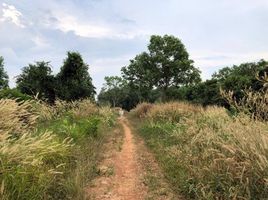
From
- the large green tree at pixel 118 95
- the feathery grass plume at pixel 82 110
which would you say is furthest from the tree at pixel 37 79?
the large green tree at pixel 118 95

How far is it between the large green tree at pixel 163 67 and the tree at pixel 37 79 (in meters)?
22.3

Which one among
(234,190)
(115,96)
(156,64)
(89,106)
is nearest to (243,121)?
(234,190)

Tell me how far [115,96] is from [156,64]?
42210 millimetres

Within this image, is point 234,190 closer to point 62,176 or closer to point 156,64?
point 62,176

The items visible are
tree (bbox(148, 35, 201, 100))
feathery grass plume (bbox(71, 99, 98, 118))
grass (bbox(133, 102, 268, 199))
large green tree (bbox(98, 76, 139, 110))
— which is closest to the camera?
grass (bbox(133, 102, 268, 199))

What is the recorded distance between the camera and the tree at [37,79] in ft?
87.1

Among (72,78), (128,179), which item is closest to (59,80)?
(72,78)

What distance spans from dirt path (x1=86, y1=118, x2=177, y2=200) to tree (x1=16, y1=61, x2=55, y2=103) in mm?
16015

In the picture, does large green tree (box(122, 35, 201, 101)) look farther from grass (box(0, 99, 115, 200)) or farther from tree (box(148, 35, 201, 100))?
grass (box(0, 99, 115, 200))

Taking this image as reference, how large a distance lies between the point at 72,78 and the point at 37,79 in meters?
2.71

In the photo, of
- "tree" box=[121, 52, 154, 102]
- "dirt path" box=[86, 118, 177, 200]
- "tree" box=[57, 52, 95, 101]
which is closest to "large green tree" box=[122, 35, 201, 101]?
"tree" box=[121, 52, 154, 102]

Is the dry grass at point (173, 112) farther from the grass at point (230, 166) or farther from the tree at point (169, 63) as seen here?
the tree at point (169, 63)

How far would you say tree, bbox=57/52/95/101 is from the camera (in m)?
27.9

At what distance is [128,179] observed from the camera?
833 cm
